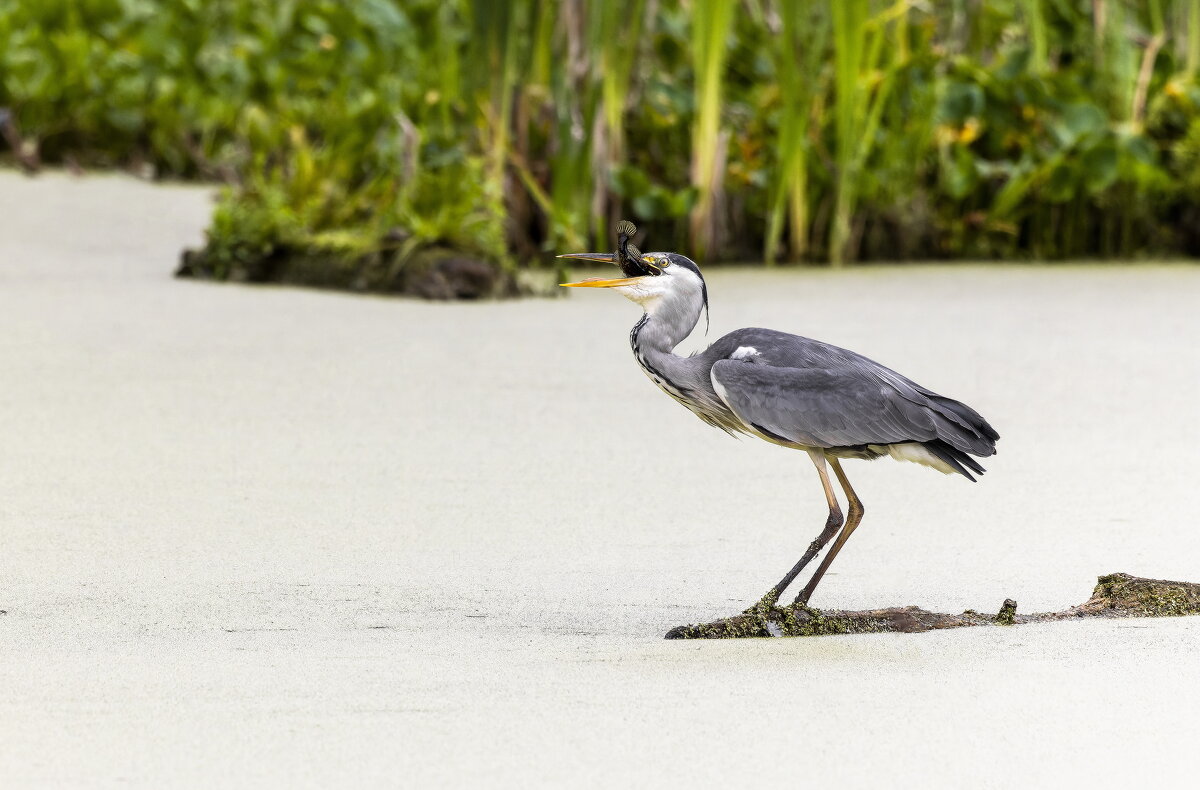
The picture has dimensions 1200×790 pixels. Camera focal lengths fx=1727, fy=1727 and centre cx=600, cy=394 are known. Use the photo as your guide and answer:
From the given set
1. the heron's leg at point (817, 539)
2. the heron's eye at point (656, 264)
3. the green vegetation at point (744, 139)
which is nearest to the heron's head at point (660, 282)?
the heron's eye at point (656, 264)

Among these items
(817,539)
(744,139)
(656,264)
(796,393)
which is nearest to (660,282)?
(656,264)

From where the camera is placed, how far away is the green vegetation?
24.9 ft

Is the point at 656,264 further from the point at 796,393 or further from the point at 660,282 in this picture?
the point at 796,393

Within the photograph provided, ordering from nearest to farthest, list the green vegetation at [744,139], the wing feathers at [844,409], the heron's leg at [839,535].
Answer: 1. the wing feathers at [844,409]
2. the heron's leg at [839,535]
3. the green vegetation at [744,139]

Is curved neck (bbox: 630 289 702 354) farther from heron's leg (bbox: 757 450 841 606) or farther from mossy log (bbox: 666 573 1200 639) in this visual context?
mossy log (bbox: 666 573 1200 639)

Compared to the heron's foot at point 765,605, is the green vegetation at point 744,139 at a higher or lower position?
higher

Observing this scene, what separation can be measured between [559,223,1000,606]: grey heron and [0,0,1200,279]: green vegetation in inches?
156

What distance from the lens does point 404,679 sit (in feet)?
8.59

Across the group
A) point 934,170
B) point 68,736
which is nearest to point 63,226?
point 934,170

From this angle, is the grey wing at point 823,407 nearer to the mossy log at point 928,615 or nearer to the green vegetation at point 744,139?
the mossy log at point 928,615

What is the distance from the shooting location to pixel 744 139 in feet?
28.1

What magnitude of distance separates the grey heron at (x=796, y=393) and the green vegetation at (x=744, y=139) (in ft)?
13.0

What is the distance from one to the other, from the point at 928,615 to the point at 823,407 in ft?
1.34

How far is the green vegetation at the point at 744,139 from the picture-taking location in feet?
24.9
